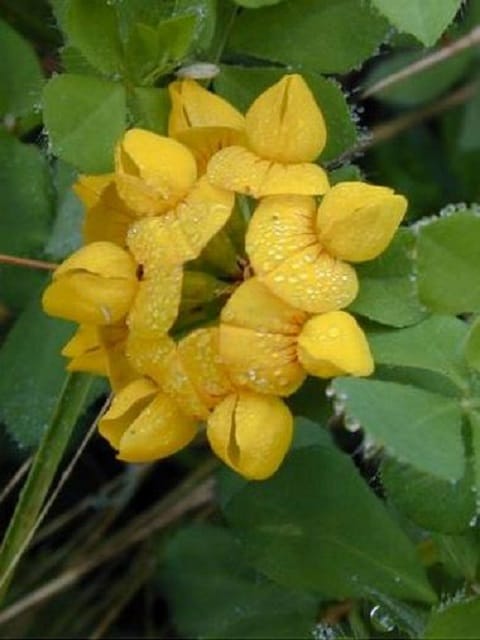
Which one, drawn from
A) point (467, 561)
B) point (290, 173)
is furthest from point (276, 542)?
point (290, 173)

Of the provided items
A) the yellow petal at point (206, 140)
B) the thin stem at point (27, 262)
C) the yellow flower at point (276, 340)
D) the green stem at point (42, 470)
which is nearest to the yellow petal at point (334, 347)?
the yellow flower at point (276, 340)

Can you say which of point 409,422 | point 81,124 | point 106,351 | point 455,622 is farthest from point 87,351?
point 455,622

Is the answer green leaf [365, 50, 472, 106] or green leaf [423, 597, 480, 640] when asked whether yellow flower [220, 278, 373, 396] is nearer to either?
green leaf [423, 597, 480, 640]

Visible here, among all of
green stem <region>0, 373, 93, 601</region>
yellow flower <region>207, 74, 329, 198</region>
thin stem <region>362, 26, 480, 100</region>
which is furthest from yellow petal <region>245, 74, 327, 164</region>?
thin stem <region>362, 26, 480, 100</region>

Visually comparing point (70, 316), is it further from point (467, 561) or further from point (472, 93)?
point (472, 93)

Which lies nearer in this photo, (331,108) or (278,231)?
(278,231)

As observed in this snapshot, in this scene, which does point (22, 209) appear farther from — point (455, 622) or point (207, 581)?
point (455, 622)
